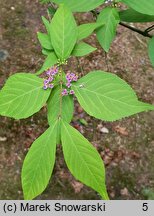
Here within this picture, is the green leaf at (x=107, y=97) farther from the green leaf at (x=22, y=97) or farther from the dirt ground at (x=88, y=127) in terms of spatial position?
the dirt ground at (x=88, y=127)

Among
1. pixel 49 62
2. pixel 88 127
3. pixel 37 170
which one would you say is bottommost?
pixel 88 127

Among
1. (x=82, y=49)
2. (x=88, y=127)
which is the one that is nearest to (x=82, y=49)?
(x=82, y=49)

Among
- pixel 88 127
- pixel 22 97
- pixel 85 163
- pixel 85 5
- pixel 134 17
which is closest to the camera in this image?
pixel 85 163

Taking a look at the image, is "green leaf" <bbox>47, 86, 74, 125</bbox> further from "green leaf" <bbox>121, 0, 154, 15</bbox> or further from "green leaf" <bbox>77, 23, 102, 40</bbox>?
"green leaf" <bbox>121, 0, 154, 15</bbox>

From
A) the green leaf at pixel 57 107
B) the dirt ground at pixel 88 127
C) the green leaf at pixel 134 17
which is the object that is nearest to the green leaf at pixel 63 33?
the green leaf at pixel 57 107

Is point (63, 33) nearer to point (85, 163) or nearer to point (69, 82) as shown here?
point (69, 82)

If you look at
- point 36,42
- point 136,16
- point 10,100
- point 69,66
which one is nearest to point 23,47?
point 36,42

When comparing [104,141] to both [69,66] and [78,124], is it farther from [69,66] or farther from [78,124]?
[69,66]
